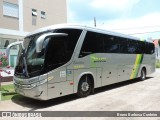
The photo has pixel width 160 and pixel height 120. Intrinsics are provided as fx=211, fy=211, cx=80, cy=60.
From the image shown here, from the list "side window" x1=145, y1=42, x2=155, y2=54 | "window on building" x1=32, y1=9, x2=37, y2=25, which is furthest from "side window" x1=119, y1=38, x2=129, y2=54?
"window on building" x1=32, y1=9, x2=37, y2=25

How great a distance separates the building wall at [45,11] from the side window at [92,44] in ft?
45.6

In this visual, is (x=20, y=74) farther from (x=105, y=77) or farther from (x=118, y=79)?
(x=118, y=79)

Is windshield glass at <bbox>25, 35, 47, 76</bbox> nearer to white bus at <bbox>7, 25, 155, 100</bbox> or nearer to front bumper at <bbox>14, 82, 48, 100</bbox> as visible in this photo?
white bus at <bbox>7, 25, 155, 100</bbox>

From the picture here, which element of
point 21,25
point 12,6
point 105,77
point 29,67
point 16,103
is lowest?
point 16,103

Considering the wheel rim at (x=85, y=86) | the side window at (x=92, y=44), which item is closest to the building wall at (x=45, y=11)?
the side window at (x=92, y=44)

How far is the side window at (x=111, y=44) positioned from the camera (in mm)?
10734

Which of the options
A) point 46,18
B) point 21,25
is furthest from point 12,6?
point 46,18

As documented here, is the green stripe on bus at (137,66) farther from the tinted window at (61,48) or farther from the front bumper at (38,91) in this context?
the front bumper at (38,91)

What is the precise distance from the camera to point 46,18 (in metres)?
24.7

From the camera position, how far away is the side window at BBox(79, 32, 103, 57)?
920cm

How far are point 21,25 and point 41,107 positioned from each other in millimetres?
15428

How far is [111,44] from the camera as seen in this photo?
1122 centimetres

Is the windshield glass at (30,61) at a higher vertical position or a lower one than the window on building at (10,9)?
lower

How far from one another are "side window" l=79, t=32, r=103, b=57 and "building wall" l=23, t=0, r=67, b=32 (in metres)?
13.9
